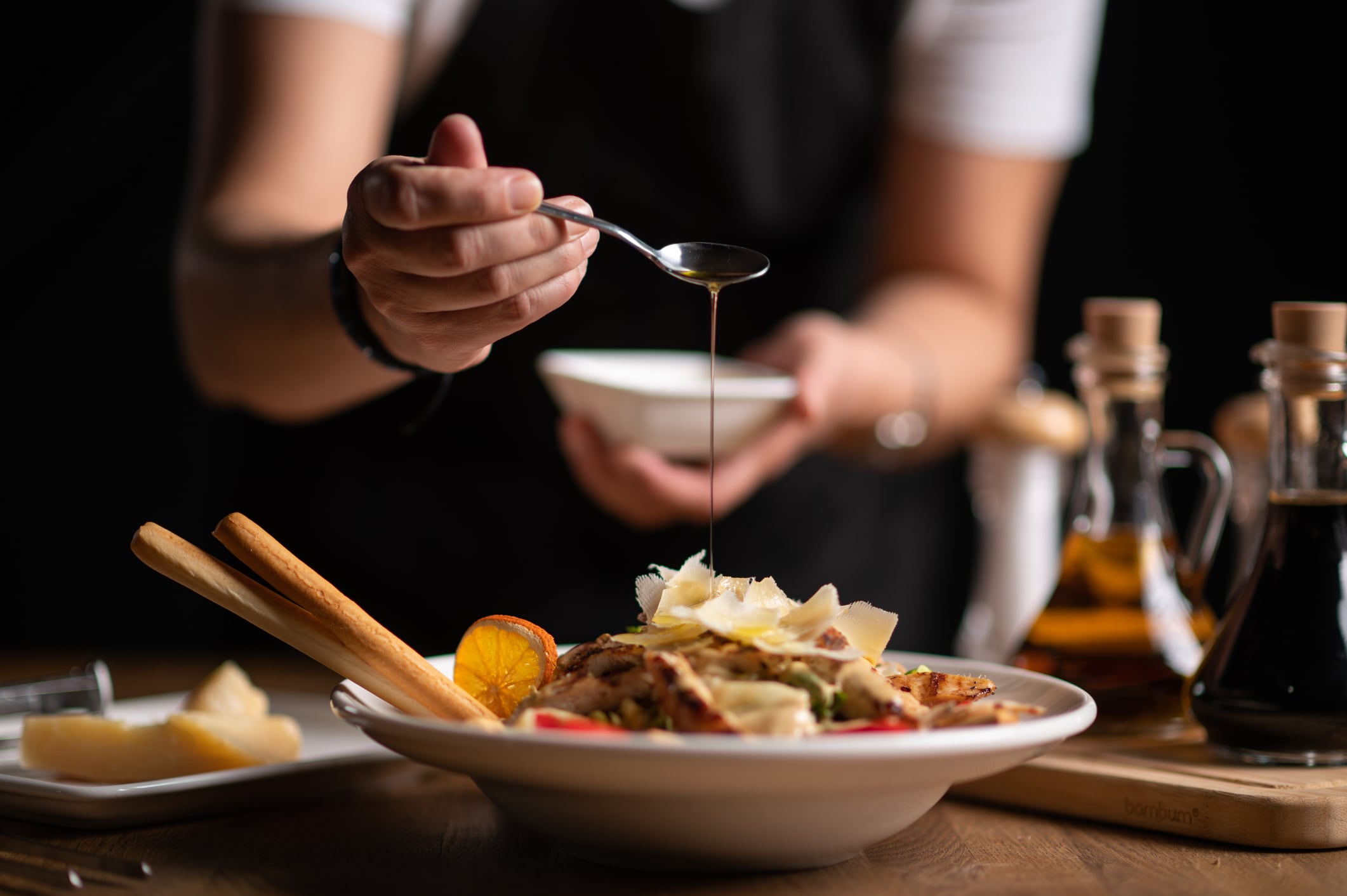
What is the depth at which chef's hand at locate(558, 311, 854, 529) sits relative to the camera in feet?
5.04

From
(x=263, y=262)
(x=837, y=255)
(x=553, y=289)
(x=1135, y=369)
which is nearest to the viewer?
(x=553, y=289)

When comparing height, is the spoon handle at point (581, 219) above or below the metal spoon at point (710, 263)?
above

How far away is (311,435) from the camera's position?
1898mm

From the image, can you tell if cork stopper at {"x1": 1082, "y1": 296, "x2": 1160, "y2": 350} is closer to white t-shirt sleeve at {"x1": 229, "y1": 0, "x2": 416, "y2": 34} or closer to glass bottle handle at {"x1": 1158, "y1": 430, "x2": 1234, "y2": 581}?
glass bottle handle at {"x1": 1158, "y1": 430, "x2": 1234, "y2": 581}

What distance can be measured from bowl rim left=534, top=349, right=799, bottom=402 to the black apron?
0.46ft

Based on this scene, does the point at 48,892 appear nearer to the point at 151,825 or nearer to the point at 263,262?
the point at 151,825

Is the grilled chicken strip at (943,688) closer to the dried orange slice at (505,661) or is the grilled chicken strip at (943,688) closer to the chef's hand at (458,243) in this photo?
the dried orange slice at (505,661)

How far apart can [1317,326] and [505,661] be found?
0.58 metres

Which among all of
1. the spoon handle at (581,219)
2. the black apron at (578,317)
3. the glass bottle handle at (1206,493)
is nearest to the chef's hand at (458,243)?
the spoon handle at (581,219)

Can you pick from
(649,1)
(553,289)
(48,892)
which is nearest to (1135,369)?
(553,289)

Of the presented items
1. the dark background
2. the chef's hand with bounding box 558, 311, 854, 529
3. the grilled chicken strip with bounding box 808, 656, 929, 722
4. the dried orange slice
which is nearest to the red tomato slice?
the grilled chicken strip with bounding box 808, 656, 929, 722

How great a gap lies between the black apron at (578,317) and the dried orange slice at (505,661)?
38.8 inches

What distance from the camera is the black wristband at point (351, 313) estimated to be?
96 cm

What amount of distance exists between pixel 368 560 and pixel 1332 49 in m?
2.37
